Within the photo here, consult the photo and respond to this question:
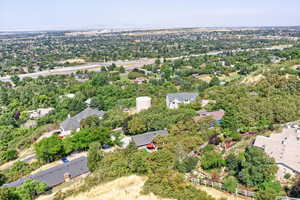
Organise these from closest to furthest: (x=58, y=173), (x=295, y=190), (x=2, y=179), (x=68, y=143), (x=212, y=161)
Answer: (x=295, y=190) → (x=212, y=161) → (x=58, y=173) → (x=2, y=179) → (x=68, y=143)

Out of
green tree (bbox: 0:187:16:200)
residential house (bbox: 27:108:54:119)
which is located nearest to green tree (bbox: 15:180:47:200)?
green tree (bbox: 0:187:16:200)

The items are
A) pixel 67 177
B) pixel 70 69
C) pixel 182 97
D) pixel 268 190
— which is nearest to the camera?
pixel 268 190

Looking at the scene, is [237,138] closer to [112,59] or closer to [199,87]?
[199,87]

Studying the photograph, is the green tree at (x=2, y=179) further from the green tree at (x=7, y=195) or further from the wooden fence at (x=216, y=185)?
the wooden fence at (x=216, y=185)

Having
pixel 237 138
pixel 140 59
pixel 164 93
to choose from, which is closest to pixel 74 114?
pixel 164 93

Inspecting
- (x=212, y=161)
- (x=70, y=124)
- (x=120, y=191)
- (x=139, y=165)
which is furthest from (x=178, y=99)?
(x=120, y=191)

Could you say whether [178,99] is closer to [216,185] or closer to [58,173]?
[58,173]
